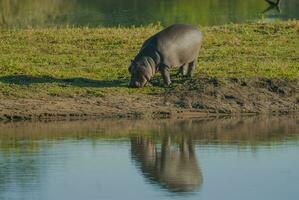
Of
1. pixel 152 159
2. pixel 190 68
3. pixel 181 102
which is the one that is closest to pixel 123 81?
pixel 190 68

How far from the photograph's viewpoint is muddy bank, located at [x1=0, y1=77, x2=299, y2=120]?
55.8ft

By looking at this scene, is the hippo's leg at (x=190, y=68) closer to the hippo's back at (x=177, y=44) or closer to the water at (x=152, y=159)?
the hippo's back at (x=177, y=44)

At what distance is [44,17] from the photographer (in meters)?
32.1

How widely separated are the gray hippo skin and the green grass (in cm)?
26

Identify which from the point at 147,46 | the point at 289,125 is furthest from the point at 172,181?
the point at 147,46

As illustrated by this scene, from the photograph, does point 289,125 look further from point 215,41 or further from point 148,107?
point 215,41

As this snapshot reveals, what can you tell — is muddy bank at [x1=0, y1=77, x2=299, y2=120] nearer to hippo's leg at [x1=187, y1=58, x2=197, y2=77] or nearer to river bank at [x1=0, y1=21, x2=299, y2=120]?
river bank at [x1=0, y1=21, x2=299, y2=120]

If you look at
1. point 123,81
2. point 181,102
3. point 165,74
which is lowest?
point 181,102

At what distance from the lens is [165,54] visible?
18.3m

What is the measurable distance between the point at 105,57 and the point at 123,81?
7.65ft

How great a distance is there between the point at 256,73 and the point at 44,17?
13948 millimetres

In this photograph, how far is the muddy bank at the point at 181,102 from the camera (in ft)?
55.8

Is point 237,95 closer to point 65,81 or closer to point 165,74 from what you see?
point 165,74

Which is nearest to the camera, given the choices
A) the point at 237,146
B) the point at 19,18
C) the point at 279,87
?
the point at 237,146
